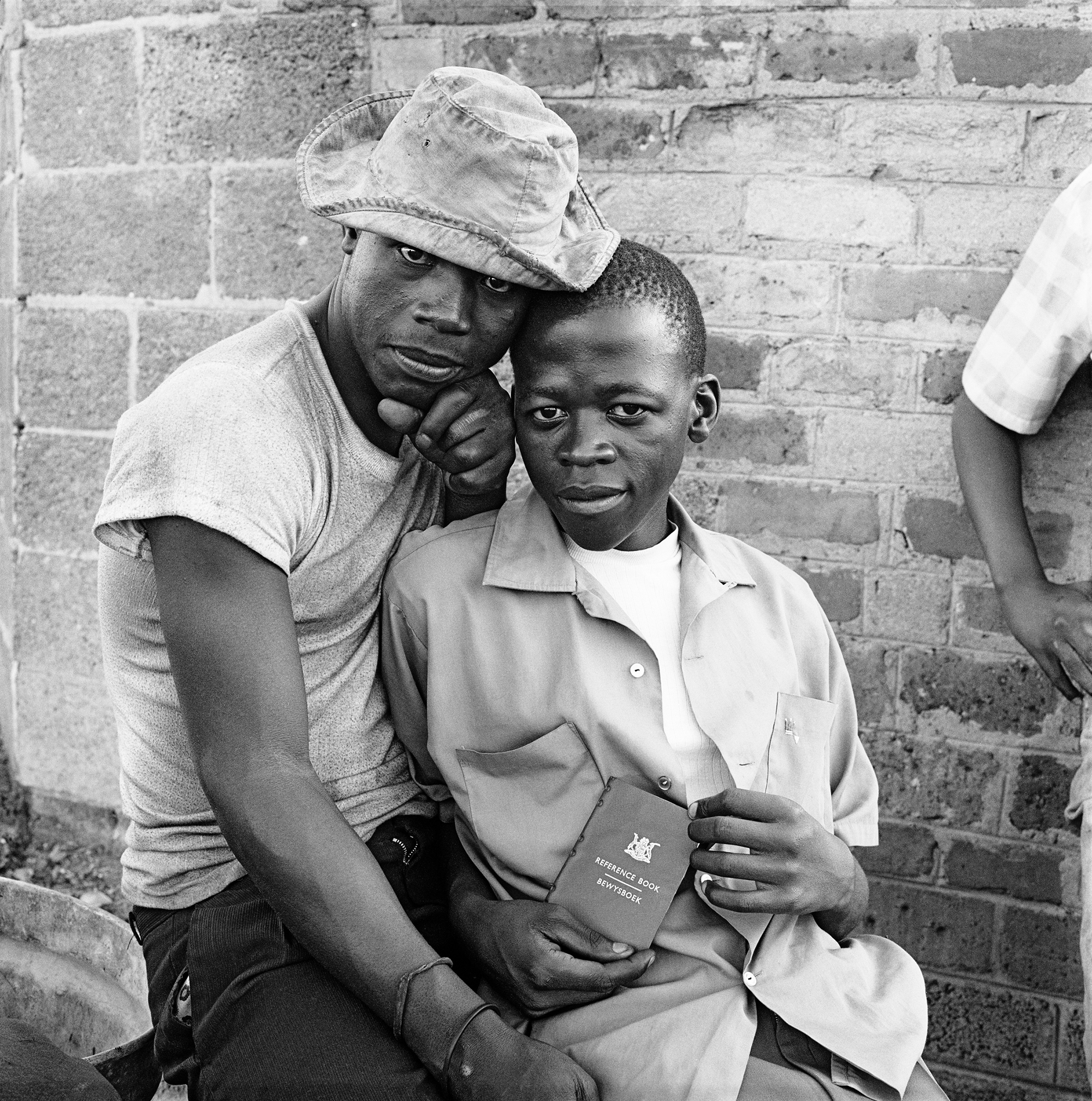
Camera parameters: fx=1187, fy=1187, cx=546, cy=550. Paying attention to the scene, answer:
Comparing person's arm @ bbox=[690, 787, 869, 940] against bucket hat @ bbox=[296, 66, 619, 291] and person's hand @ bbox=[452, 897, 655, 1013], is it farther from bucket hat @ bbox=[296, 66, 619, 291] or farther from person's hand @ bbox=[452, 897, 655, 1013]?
bucket hat @ bbox=[296, 66, 619, 291]

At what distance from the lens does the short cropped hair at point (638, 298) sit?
1.83m

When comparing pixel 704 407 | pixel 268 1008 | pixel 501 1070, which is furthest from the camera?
pixel 704 407

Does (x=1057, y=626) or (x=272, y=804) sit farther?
(x=1057, y=626)

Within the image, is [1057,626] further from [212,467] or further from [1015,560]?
[212,467]

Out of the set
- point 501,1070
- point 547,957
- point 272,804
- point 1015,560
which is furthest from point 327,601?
point 1015,560

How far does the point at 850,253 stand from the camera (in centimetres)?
253

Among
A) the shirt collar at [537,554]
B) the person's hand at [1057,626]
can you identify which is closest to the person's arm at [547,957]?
the shirt collar at [537,554]

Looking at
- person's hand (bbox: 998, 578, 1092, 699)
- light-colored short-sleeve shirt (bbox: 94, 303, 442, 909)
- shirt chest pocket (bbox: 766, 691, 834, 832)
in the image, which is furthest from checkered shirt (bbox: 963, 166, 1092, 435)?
light-colored short-sleeve shirt (bbox: 94, 303, 442, 909)

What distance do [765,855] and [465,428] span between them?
0.77m

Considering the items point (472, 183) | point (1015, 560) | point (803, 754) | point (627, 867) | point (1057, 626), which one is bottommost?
point (627, 867)

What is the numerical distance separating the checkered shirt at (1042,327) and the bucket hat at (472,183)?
3.31 feet

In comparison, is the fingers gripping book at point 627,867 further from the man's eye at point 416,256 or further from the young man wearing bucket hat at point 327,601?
the man's eye at point 416,256

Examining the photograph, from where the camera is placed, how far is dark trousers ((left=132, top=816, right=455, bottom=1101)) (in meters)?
1.55

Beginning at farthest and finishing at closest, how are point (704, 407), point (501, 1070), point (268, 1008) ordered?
point (704, 407), point (268, 1008), point (501, 1070)
